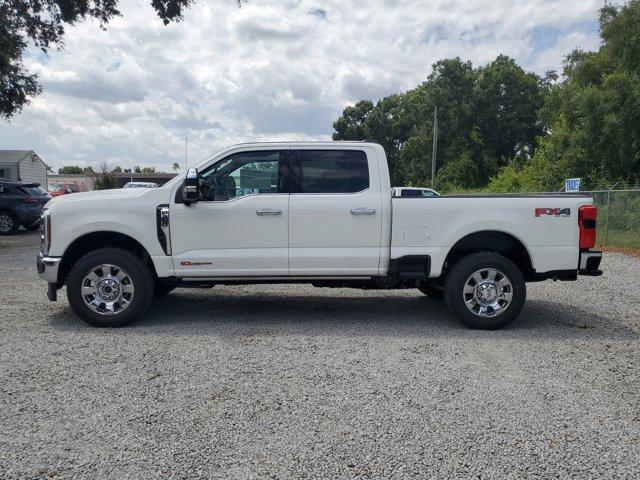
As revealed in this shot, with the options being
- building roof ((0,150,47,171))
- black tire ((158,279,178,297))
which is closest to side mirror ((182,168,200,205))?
black tire ((158,279,178,297))

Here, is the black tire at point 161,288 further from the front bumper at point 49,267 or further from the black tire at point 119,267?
the front bumper at point 49,267

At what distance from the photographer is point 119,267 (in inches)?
243

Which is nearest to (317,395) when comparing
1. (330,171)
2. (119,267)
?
(330,171)

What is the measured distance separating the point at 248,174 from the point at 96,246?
1960 millimetres

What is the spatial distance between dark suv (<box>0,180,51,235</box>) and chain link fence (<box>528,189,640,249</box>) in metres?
16.4

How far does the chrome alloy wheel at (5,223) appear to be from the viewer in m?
17.7

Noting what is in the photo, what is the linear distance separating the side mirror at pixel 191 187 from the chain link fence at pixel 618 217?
41.1 feet

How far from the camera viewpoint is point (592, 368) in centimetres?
503

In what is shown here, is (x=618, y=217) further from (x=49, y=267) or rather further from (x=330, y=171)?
(x=49, y=267)

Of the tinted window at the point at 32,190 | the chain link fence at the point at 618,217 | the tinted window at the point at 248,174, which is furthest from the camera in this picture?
the tinted window at the point at 32,190

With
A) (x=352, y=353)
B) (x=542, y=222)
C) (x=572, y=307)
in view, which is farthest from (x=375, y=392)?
(x=572, y=307)

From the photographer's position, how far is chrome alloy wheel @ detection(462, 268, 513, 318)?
20.5ft

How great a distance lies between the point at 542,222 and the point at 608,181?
22956 mm

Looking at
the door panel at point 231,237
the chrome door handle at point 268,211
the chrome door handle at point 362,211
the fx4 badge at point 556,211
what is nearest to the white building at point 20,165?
the door panel at point 231,237
